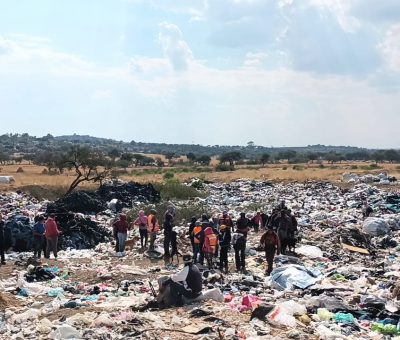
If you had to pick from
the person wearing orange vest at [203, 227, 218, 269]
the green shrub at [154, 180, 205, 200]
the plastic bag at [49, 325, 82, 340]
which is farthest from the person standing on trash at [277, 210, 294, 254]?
the green shrub at [154, 180, 205, 200]

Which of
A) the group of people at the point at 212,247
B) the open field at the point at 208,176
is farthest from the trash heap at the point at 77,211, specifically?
the open field at the point at 208,176

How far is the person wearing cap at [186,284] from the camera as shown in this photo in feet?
29.9

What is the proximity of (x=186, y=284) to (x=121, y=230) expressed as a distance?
20.5 ft

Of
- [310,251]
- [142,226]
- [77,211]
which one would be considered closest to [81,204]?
[77,211]

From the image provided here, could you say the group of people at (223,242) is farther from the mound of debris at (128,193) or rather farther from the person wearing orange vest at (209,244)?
the mound of debris at (128,193)

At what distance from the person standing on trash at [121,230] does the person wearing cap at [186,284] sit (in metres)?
6.06

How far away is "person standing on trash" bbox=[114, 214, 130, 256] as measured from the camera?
15.1 meters

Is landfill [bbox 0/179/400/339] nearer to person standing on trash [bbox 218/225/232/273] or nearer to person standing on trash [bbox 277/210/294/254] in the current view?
person standing on trash [bbox 218/225/232/273]

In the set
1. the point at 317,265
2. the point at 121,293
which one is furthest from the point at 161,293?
the point at 317,265

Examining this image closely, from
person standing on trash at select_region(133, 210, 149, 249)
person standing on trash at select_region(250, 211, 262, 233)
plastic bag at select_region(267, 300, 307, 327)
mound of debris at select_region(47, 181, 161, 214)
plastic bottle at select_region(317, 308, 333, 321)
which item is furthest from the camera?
mound of debris at select_region(47, 181, 161, 214)

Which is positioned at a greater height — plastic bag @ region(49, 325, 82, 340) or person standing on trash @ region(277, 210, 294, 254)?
person standing on trash @ region(277, 210, 294, 254)

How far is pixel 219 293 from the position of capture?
952 cm

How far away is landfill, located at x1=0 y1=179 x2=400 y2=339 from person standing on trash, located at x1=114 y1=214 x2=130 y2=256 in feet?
0.77

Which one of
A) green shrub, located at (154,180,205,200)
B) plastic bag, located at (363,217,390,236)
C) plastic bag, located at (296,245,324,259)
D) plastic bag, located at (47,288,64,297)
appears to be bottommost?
plastic bag, located at (296,245,324,259)
